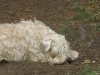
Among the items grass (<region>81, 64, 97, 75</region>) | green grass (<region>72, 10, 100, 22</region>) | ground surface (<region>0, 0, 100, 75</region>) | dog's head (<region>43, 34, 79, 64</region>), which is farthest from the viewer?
green grass (<region>72, 10, 100, 22</region>)

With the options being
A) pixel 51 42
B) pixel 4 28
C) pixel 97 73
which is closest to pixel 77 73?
pixel 97 73

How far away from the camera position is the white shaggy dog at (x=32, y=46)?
7.69 m

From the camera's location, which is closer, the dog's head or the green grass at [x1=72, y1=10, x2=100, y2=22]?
the dog's head

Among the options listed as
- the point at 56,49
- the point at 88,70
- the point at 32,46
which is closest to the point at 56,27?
the point at 32,46

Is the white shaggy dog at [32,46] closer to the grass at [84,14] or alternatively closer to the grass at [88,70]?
the grass at [88,70]

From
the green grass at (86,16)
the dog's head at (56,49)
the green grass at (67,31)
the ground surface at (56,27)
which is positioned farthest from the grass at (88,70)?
the green grass at (86,16)

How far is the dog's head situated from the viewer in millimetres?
7598

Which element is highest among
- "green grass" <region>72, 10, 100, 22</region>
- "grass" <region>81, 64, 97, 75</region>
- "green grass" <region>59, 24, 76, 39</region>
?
"green grass" <region>72, 10, 100, 22</region>

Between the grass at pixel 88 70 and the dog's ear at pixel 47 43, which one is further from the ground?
the dog's ear at pixel 47 43

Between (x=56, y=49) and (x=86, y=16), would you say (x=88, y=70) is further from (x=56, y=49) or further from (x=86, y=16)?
(x=86, y=16)

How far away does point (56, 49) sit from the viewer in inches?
301

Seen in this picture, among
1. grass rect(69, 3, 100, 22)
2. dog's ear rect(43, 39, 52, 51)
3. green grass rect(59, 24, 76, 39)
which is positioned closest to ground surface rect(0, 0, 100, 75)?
green grass rect(59, 24, 76, 39)

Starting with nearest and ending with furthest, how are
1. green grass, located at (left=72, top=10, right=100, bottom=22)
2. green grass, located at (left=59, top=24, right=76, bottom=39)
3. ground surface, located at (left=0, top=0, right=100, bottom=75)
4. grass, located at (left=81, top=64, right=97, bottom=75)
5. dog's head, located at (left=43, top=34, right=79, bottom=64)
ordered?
grass, located at (left=81, top=64, right=97, bottom=75), ground surface, located at (left=0, top=0, right=100, bottom=75), dog's head, located at (left=43, top=34, right=79, bottom=64), green grass, located at (left=59, top=24, right=76, bottom=39), green grass, located at (left=72, top=10, right=100, bottom=22)

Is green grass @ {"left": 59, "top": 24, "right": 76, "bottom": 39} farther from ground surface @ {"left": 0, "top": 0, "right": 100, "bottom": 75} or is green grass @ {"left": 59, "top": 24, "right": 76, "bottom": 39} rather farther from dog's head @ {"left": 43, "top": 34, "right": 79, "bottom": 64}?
dog's head @ {"left": 43, "top": 34, "right": 79, "bottom": 64}
